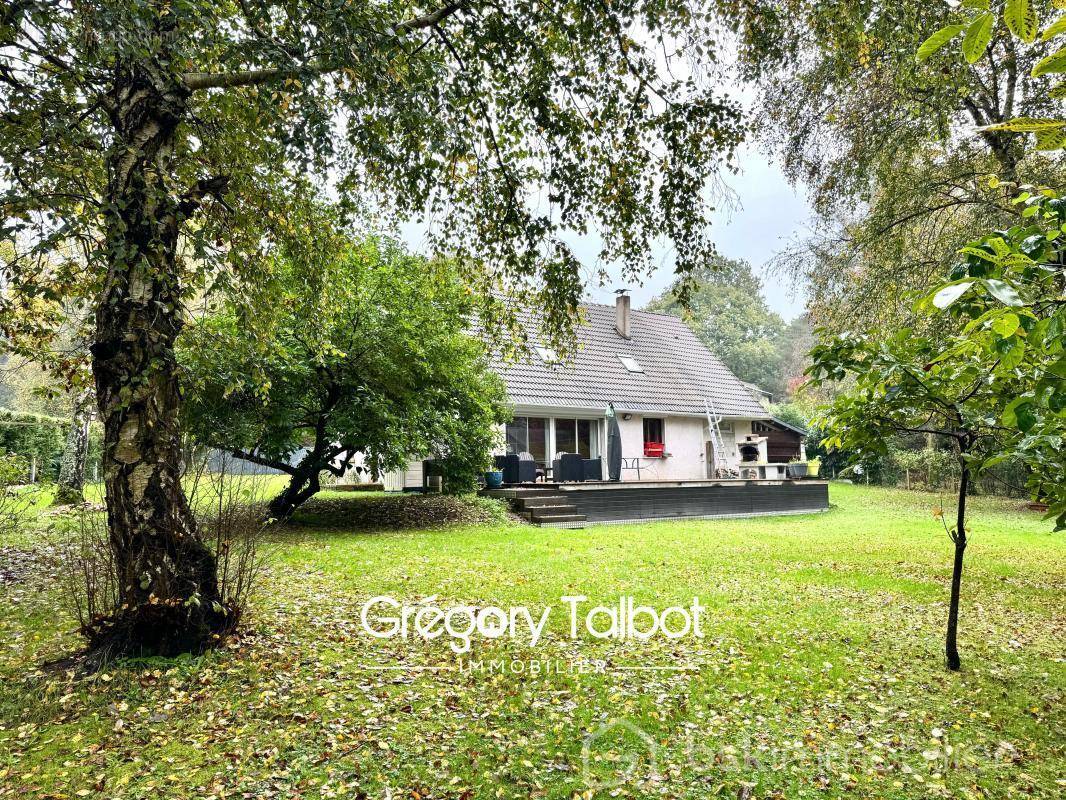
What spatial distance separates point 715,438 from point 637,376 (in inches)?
141

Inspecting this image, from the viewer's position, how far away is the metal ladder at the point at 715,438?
21709 mm

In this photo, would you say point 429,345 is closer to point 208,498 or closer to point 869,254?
point 208,498

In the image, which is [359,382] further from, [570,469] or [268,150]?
[570,469]

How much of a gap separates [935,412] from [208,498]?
578 cm

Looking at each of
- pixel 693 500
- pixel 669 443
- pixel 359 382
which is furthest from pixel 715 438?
pixel 359 382

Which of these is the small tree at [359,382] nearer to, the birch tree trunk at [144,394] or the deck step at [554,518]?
the deck step at [554,518]

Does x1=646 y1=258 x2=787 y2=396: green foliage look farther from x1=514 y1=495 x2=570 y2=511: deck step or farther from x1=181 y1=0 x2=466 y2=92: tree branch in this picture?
x1=181 y1=0 x2=466 y2=92: tree branch

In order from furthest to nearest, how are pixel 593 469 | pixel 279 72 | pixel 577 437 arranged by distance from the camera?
pixel 577 437 < pixel 593 469 < pixel 279 72

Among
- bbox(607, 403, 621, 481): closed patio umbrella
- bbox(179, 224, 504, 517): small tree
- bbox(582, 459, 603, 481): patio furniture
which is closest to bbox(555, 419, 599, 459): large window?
bbox(607, 403, 621, 481): closed patio umbrella

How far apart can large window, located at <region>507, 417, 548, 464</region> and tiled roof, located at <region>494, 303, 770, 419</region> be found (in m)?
1.00

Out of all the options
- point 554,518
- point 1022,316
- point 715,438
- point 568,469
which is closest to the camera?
point 1022,316

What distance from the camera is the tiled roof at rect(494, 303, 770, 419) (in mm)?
18531

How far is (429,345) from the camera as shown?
10883 millimetres

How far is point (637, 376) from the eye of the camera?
2170 cm
